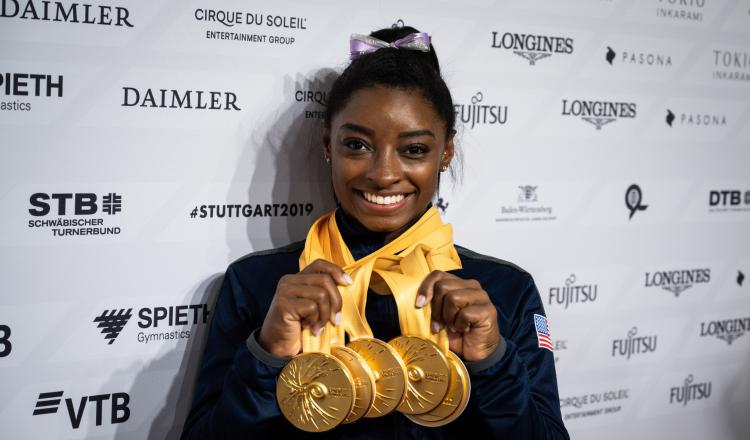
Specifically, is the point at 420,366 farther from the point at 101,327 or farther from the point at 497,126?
the point at 497,126

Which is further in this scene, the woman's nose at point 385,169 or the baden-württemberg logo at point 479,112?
the baden-württemberg logo at point 479,112

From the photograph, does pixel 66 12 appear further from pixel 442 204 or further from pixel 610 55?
pixel 610 55

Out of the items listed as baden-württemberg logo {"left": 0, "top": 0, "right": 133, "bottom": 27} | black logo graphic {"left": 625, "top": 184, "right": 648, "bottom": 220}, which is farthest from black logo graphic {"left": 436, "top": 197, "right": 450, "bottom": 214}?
baden-württemberg logo {"left": 0, "top": 0, "right": 133, "bottom": 27}

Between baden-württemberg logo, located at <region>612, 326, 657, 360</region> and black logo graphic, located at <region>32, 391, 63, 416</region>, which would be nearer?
black logo graphic, located at <region>32, 391, 63, 416</region>

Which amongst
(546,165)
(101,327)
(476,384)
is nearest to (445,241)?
(476,384)

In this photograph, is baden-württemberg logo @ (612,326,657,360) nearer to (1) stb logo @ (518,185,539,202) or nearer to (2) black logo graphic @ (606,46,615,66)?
(1) stb logo @ (518,185,539,202)

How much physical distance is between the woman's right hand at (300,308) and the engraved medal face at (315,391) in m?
0.03

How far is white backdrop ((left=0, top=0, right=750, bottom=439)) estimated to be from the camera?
4.09 ft

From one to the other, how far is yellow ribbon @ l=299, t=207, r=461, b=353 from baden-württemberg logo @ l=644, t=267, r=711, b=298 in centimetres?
85

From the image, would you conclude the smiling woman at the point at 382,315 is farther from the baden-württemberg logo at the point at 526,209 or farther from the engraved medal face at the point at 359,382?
the baden-württemberg logo at the point at 526,209

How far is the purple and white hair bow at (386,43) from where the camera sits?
49.6 inches

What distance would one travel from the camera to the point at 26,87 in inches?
47.4

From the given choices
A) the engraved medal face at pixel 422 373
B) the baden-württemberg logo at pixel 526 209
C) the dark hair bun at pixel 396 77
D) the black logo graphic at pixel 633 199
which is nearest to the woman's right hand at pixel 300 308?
the engraved medal face at pixel 422 373

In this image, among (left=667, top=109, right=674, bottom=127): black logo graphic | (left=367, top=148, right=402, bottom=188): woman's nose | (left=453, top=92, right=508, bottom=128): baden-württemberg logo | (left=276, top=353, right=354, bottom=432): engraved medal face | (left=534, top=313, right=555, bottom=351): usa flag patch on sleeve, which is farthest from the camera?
(left=667, top=109, right=674, bottom=127): black logo graphic
